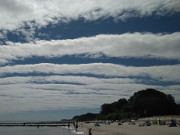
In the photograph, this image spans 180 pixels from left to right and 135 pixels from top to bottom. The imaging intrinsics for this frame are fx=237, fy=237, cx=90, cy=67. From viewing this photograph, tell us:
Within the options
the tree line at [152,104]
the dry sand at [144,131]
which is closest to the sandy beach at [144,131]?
the dry sand at [144,131]

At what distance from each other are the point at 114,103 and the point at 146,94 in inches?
2114

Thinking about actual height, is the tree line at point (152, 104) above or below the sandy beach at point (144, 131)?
above

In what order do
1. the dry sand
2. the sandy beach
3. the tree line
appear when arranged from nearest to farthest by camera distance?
the dry sand < the sandy beach < the tree line

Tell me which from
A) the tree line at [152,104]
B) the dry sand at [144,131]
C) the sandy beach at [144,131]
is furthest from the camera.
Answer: the tree line at [152,104]

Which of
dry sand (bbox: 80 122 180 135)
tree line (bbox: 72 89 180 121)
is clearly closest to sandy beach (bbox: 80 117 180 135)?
dry sand (bbox: 80 122 180 135)

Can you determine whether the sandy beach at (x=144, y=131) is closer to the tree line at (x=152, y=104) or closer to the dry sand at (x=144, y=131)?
the dry sand at (x=144, y=131)

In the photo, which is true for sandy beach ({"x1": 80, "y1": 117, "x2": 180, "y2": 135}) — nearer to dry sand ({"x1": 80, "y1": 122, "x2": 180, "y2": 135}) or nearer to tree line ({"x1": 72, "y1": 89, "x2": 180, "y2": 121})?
dry sand ({"x1": 80, "y1": 122, "x2": 180, "y2": 135})

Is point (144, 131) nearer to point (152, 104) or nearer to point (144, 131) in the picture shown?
point (144, 131)

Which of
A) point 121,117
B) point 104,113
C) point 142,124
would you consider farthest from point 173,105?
point 104,113

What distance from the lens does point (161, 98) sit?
11131 centimetres

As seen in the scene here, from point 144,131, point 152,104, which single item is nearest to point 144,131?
point 144,131

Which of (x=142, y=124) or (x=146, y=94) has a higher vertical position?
(x=146, y=94)

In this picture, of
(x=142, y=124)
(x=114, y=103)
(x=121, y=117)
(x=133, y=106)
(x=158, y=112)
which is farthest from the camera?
(x=114, y=103)

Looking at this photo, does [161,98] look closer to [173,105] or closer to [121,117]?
[173,105]
